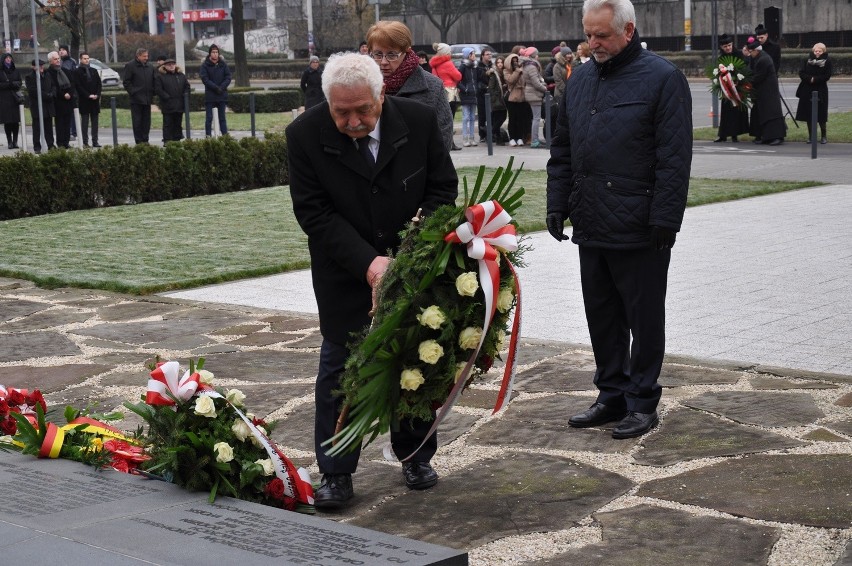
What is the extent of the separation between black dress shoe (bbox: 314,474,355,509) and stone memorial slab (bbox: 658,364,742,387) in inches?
86.5

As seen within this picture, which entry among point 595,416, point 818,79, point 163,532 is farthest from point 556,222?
point 818,79

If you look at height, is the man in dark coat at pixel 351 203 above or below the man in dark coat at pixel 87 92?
below

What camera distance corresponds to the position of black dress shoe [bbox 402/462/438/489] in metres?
5.07

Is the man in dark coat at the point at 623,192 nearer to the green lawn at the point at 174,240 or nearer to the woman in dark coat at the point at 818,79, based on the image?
the green lawn at the point at 174,240

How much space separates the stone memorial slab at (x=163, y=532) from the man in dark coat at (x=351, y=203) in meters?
0.73

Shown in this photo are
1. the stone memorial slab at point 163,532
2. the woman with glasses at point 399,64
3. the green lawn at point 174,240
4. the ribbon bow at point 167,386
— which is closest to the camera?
the stone memorial slab at point 163,532

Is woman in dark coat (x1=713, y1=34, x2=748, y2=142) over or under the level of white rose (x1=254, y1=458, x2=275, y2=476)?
over

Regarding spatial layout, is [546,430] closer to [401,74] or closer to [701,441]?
[701,441]

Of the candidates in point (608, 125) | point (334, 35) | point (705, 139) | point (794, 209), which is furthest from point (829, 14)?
point (608, 125)

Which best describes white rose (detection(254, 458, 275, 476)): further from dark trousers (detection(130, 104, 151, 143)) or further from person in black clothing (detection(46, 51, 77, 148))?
person in black clothing (detection(46, 51, 77, 148))

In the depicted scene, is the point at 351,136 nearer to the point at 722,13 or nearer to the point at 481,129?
the point at 481,129

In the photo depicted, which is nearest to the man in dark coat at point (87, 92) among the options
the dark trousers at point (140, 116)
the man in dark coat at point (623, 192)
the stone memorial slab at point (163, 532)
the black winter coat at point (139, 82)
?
the dark trousers at point (140, 116)

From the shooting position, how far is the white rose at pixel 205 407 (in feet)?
15.3

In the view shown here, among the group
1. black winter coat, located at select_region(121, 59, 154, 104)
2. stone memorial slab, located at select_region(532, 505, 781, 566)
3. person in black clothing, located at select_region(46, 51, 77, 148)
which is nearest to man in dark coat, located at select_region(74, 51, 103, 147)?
person in black clothing, located at select_region(46, 51, 77, 148)
